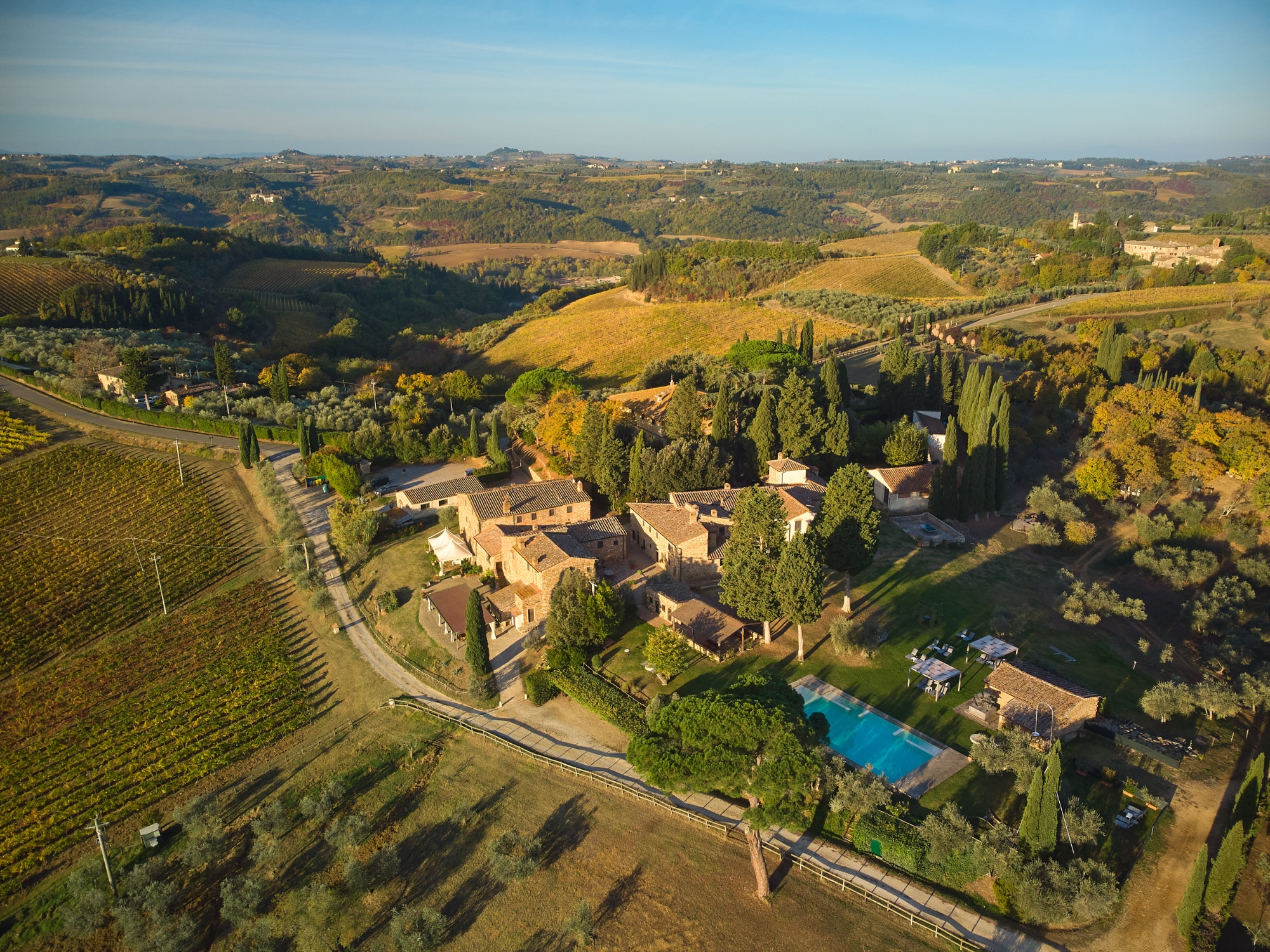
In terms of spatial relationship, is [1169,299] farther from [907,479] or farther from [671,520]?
[671,520]

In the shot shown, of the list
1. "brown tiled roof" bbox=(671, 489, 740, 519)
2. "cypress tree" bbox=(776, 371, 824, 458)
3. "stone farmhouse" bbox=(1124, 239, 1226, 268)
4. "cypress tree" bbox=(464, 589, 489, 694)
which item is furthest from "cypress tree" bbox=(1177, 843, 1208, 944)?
A: "stone farmhouse" bbox=(1124, 239, 1226, 268)

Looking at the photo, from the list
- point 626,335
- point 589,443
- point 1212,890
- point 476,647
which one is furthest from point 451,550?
point 626,335

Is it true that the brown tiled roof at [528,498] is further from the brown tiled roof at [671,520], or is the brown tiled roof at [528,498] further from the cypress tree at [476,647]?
the cypress tree at [476,647]

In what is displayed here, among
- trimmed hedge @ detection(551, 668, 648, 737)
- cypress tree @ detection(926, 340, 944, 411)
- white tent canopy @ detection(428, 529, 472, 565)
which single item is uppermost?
cypress tree @ detection(926, 340, 944, 411)

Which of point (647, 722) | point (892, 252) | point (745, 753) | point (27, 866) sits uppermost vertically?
point (892, 252)

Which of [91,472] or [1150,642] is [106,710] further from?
[1150,642]

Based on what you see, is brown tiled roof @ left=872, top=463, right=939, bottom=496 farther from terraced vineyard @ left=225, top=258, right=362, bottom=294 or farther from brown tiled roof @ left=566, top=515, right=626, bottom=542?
terraced vineyard @ left=225, top=258, right=362, bottom=294

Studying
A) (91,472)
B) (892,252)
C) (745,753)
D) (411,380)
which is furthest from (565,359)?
(745,753)
